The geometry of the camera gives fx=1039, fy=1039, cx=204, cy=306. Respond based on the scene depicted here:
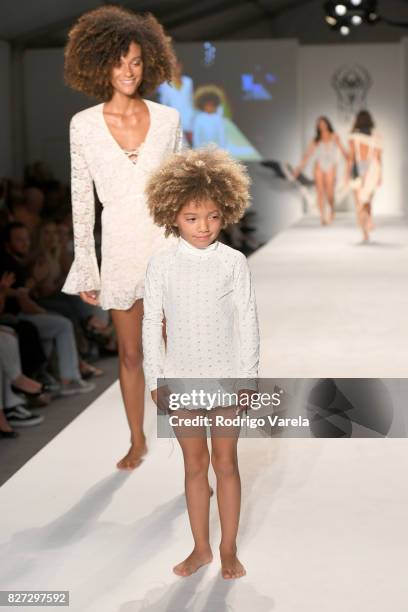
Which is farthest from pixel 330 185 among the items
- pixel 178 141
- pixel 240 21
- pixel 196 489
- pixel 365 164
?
pixel 196 489

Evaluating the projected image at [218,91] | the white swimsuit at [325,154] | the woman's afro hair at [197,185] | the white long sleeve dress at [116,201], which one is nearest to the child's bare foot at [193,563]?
the woman's afro hair at [197,185]

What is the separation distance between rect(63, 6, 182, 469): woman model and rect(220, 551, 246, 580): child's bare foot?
667 mm

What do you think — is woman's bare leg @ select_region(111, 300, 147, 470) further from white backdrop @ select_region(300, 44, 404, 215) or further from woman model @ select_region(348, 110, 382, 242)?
white backdrop @ select_region(300, 44, 404, 215)

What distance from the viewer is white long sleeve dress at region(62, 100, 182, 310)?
7.14 feet

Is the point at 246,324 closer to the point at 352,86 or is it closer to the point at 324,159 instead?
the point at 324,159

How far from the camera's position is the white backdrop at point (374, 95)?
1209cm

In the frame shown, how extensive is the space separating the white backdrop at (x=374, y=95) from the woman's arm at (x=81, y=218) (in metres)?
10.3

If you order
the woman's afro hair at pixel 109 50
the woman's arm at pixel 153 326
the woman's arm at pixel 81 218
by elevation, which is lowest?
the woman's arm at pixel 153 326

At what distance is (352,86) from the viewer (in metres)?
12.2

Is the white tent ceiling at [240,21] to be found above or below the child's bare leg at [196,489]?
above

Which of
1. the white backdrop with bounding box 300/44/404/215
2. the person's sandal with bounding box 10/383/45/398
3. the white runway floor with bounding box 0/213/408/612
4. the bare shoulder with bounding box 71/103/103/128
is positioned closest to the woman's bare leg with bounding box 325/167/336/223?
the white backdrop with bounding box 300/44/404/215

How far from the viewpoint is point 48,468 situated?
7.56 ft

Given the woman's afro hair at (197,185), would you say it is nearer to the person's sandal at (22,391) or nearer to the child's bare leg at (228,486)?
the child's bare leg at (228,486)

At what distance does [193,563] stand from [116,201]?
2.68ft
